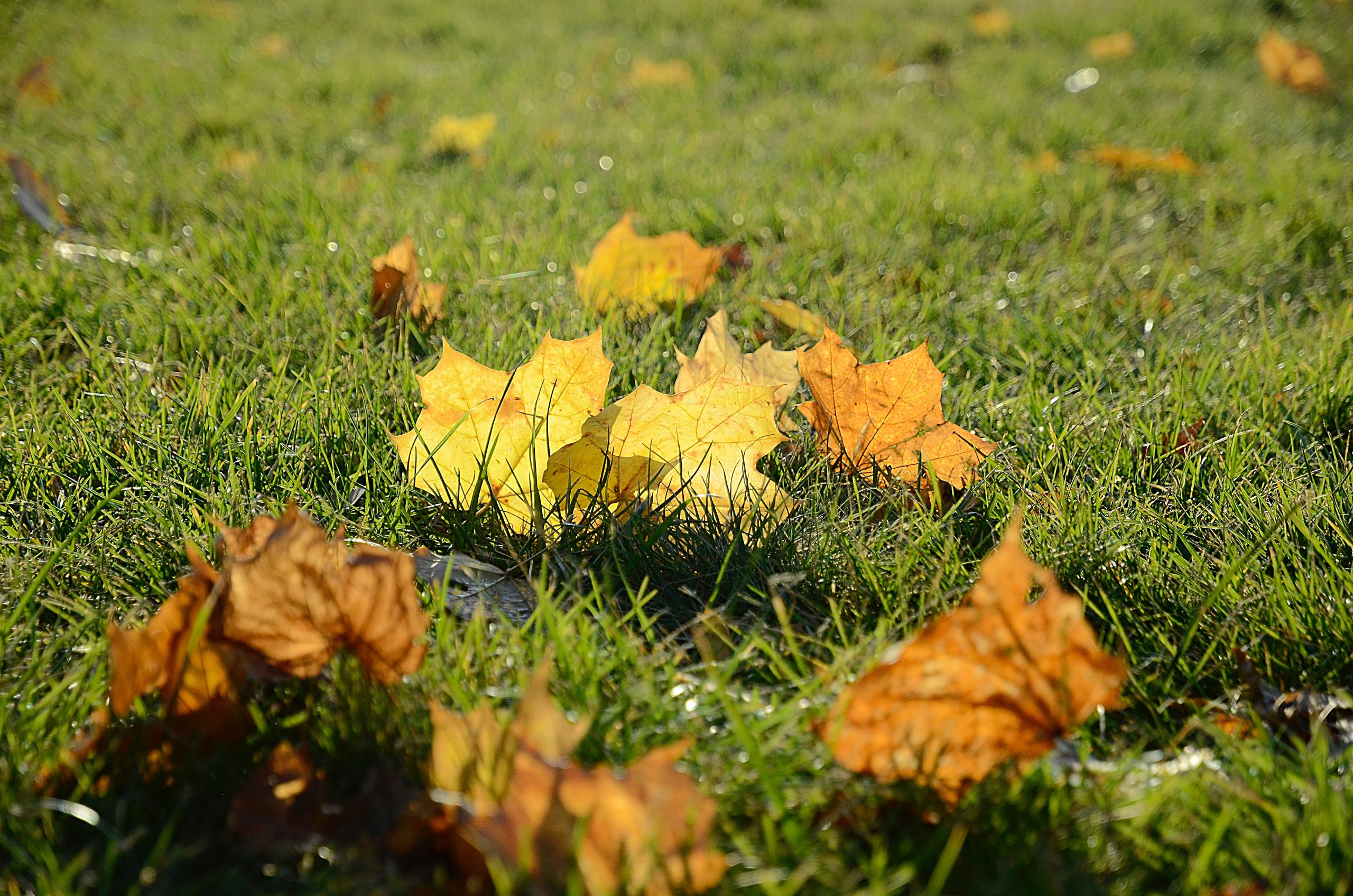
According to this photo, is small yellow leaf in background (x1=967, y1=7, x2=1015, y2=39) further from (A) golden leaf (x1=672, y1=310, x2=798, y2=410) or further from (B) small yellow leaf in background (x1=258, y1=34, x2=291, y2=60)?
(A) golden leaf (x1=672, y1=310, x2=798, y2=410)

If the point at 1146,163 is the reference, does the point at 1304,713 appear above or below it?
below

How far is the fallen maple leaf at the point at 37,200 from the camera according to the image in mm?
2307

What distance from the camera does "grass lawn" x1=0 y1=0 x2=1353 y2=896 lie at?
0.91 m

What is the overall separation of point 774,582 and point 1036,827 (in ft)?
1.42

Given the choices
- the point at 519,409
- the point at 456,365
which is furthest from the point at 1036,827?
the point at 456,365

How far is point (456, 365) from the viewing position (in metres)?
1.35

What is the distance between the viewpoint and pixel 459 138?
3.31m

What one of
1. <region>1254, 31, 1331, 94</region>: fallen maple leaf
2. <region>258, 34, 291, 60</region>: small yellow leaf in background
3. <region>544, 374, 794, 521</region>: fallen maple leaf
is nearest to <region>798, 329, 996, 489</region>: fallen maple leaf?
<region>544, 374, 794, 521</region>: fallen maple leaf

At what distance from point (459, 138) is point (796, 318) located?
1.91 meters

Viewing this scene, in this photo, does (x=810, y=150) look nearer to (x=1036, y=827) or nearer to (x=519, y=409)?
(x=519, y=409)

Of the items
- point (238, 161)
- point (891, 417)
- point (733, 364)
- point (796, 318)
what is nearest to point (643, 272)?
point (796, 318)

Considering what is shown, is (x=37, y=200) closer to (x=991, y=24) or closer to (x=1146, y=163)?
(x=1146, y=163)

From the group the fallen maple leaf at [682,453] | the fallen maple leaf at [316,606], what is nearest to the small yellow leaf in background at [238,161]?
the fallen maple leaf at [682,453]

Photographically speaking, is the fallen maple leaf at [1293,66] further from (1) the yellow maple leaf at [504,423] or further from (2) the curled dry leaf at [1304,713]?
(1) the yellow maple leaf at [504,423]
